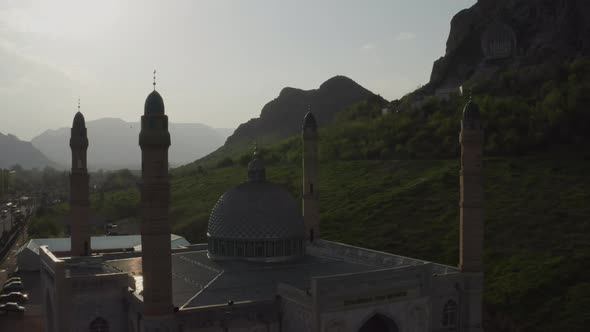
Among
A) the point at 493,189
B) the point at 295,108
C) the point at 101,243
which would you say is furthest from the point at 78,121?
the point at 295,108

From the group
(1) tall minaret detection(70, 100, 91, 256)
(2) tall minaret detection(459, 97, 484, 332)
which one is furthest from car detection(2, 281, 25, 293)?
(2) tall minaret detection(459, 97, 484, 332)

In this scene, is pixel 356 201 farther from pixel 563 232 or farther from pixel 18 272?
pixel 18 272

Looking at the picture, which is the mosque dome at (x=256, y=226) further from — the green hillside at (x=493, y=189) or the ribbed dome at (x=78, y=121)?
the green hillside at (x=493, y=189)

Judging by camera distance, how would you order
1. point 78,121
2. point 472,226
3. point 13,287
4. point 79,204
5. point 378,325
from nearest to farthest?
point 378,325 → point 472,226 → point 79,204 → point 78,121 → point 13,287

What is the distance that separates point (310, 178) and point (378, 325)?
1112 centimetres

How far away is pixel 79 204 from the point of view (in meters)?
29.0

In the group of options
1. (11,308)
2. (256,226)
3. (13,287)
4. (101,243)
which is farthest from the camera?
(101,243)

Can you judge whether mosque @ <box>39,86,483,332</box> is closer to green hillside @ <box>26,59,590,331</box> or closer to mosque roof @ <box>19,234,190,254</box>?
green hillside @ <box>26,59,590,331</box>

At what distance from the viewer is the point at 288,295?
828 inches

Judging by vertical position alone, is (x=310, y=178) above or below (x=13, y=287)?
above

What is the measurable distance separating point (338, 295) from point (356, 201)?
39.4 meters

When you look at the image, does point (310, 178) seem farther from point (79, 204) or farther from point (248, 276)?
point (79, 204)

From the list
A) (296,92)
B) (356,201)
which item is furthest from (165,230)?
(296,92)

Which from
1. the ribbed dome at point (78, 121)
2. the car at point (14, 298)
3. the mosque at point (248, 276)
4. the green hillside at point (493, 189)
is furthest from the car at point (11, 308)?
the green hillside at point (493, 189)
